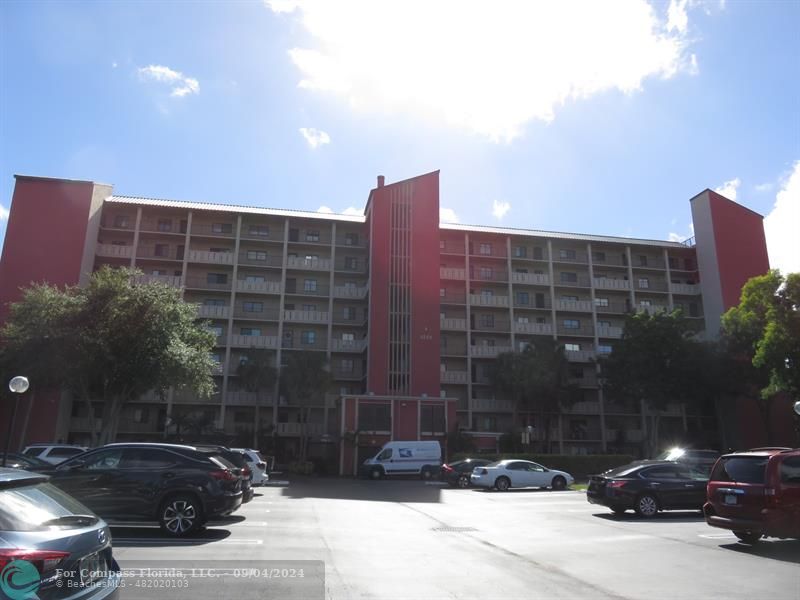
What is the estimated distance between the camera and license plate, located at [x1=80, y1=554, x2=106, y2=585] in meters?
4.36

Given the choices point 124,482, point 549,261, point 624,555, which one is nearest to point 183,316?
point 124,482

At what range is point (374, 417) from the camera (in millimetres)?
41375

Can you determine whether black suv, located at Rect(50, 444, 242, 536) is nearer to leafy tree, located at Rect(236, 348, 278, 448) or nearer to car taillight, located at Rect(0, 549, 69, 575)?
car taillight, located at Rect(0, 549, 69, 575)

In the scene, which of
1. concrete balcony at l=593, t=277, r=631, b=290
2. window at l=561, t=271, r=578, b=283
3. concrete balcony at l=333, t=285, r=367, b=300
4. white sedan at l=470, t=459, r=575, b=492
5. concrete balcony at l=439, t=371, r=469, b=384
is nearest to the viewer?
white sedan at l=470, t=459, r=575, b=492

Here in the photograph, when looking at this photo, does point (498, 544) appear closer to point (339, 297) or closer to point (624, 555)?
point (624, 555)

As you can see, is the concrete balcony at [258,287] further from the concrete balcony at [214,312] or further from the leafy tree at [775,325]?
the leafy tree at [775,325]

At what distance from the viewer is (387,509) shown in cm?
1695

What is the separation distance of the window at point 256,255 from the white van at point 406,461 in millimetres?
22632

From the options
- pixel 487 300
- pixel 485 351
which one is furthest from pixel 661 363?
pixel 487 300

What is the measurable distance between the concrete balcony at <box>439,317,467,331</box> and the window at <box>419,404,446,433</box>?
9.66 m

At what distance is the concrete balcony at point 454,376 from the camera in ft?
160

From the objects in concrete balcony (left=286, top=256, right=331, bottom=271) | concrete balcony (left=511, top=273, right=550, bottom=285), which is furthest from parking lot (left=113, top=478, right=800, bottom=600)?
concrete balcony (left=511, top=273, right=550, bottom=285)

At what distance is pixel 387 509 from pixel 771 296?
104 feet

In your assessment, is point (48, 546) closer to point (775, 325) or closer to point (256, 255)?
point (775, 325)
